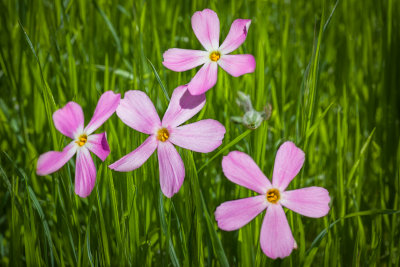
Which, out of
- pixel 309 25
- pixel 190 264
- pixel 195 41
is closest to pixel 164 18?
pixel 195 41

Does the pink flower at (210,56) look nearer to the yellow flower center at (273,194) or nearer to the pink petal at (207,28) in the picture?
the pink petal at (207,28)

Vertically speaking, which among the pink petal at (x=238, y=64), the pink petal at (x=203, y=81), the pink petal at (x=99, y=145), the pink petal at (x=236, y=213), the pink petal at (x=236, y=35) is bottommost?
the pink petal at (x=236, y=213)

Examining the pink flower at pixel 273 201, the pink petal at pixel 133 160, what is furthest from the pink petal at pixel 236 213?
the pink petal at pixel 133 160

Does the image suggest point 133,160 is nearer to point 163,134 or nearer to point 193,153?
point 163,134

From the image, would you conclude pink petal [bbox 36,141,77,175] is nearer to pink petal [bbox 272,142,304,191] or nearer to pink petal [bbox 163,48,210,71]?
pink petal [bbox 163,48,210,71]

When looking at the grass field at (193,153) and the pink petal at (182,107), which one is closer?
the pink petal at (182,107)
